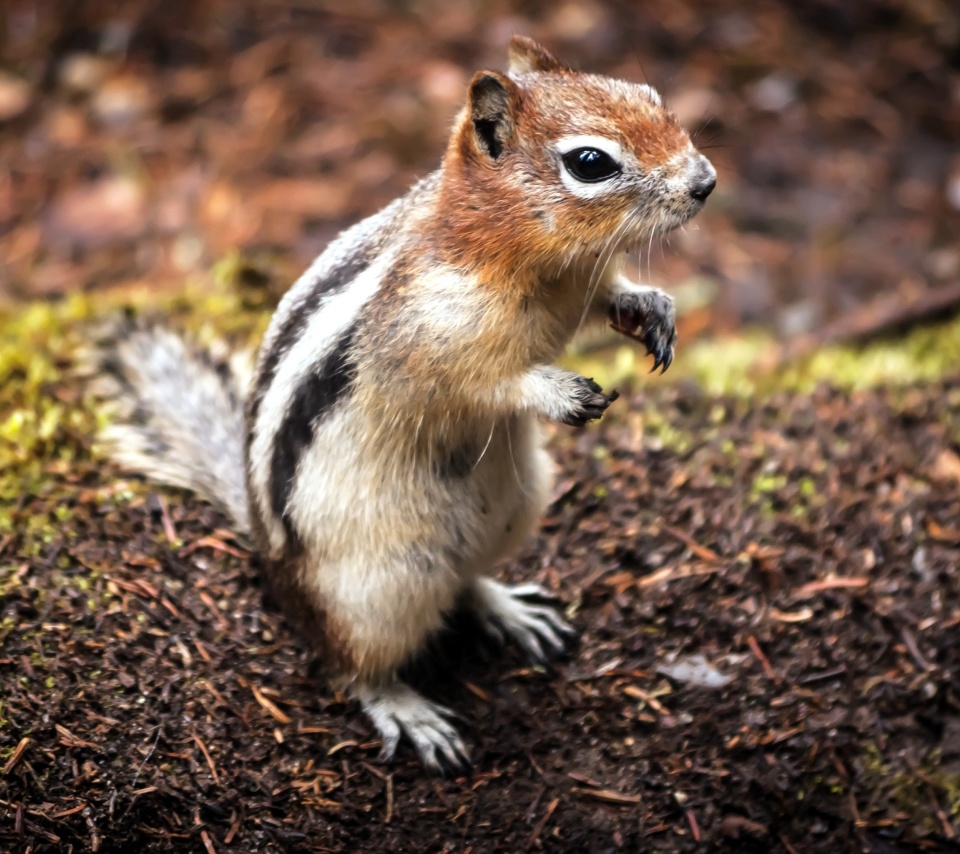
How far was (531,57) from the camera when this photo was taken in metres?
3.47

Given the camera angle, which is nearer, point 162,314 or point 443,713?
point 443,713

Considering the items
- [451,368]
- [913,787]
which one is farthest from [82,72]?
[913,787]

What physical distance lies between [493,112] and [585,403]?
0.89 metres

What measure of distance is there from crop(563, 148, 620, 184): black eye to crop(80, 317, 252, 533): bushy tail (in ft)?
5.32

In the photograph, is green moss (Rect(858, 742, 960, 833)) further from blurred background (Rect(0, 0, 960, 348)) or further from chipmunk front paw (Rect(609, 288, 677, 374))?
blurred background (Rect(0, 0, 960, 348))

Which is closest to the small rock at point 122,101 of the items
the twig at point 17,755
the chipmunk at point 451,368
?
the chipmunk at point 451,368

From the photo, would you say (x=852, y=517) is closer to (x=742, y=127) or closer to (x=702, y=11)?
(x=742, y=127)

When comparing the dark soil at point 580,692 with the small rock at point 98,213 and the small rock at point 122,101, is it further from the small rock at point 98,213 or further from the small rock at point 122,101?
the small rock at point 122,101

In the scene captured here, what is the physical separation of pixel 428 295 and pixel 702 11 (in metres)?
6.07

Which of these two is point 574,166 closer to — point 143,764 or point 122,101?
point 143,764

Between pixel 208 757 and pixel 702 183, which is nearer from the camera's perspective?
pixel 702 183

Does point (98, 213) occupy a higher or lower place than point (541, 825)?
higher

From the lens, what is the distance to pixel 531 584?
4215 millimetres

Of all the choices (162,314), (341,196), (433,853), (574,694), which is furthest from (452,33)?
(433,853)
